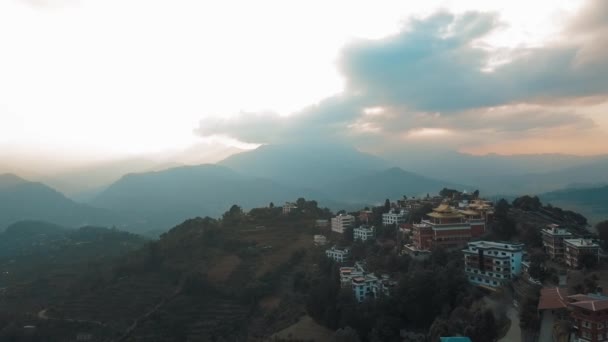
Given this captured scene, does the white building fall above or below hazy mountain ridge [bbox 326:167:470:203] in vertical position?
below

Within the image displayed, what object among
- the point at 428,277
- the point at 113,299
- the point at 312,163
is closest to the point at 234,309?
the point at 113,299

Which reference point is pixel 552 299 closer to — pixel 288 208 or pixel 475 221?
pixel 475 221

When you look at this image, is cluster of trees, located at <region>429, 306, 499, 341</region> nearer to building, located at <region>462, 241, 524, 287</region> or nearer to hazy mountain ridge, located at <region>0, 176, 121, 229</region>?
building, located at <region>462, 241, 524, 287</region>

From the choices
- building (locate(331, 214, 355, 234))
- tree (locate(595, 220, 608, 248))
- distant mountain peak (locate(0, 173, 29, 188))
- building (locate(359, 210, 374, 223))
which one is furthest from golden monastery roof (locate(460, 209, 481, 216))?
distant mountain peak (locate(0, 173, 29, 188))

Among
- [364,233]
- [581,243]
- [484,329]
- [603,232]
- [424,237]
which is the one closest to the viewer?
[484,329]

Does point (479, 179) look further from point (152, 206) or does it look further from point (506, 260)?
point (506, 260)

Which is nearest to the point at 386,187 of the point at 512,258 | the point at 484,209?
the point at 484,209
